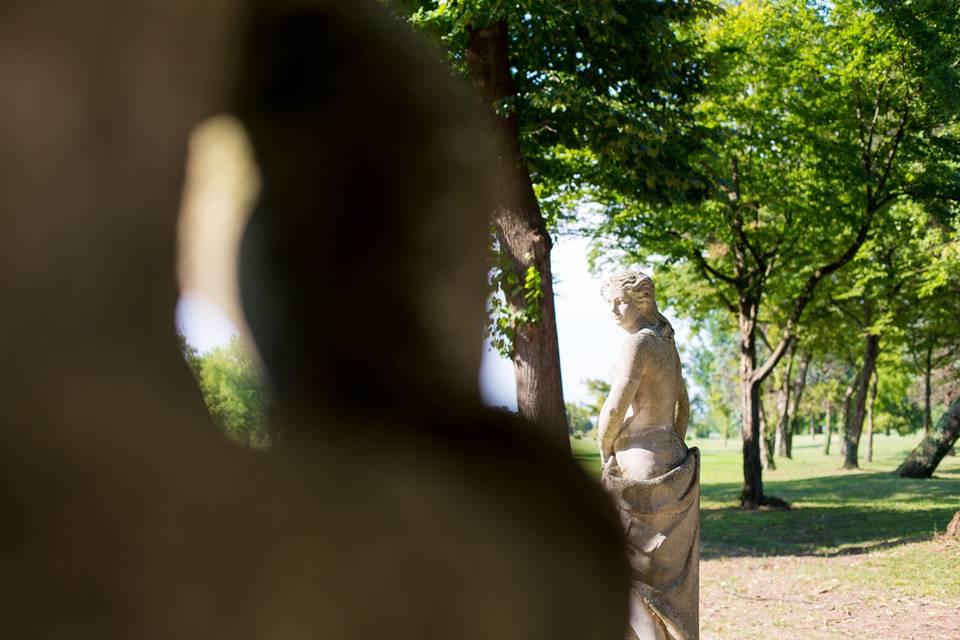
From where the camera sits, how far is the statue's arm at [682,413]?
4.46m

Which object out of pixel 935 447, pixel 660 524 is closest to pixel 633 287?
pixel 660 524

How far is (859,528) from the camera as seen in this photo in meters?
12.8

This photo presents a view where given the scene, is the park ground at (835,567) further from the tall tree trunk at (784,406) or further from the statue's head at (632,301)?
the tall tree trunk at (784,406)

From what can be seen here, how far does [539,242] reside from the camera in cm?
788

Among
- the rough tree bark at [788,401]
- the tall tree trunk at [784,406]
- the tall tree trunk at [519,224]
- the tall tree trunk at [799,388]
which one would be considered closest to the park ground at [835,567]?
the tall tree trunk at [519,224]

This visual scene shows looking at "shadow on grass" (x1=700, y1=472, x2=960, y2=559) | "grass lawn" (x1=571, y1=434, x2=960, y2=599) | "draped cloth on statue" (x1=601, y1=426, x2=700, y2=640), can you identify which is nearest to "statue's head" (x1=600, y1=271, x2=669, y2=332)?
"draped cloth on statue" (x1=601, y1=426, x2=700, y2=640)

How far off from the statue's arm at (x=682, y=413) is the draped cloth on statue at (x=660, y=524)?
106 millimetres

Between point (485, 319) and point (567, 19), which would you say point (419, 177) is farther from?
point (567, 19)

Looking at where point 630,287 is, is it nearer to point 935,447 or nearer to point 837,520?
point 837,520

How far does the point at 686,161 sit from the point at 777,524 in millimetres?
7822

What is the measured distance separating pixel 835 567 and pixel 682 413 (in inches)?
265

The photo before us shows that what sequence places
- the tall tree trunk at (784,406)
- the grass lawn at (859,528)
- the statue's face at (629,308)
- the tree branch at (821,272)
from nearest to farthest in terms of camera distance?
the statue's face at (629,308), the grass lawn at (859,528), the tree branch at (821,272), the tall tree trunk at (784,406)

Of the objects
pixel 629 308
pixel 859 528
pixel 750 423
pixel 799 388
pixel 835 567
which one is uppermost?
pixel 799 388

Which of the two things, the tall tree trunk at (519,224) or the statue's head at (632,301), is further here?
the tall tree trunk at (519,224)
